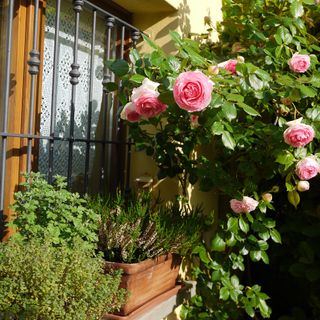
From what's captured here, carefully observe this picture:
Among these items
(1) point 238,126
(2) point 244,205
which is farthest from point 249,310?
(1) point 238,126

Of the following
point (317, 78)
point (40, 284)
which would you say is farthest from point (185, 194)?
point (40, 284)

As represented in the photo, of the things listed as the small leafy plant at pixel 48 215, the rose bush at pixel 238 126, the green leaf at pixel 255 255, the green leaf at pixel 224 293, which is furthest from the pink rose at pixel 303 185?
the small leafy plant at pixel 48 215

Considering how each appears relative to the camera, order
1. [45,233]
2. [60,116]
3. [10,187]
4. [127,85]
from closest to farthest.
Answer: [45,233]
[10,187]
[127,85]
[60,116]

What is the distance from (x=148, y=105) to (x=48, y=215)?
0.71m

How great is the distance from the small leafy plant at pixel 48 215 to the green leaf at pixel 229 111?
0.73 m

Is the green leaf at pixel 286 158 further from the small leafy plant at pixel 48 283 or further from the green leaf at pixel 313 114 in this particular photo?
the small leafy plant at pixel 48 283

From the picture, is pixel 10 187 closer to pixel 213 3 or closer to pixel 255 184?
pixel 255 184

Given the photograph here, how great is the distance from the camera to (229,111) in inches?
88.9

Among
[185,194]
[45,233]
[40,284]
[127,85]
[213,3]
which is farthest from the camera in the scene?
[213,3]

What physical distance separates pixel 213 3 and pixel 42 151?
1776 millimetres

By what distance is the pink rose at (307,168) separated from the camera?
2.35m

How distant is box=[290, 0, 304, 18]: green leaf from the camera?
2930 mm

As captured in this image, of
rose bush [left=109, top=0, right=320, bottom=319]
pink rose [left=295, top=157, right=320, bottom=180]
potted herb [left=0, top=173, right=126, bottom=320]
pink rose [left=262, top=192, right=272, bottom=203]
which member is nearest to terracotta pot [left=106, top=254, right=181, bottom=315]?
potted herb [left=0, top=173, right=126, bottom=320]

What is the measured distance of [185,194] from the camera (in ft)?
10.2
